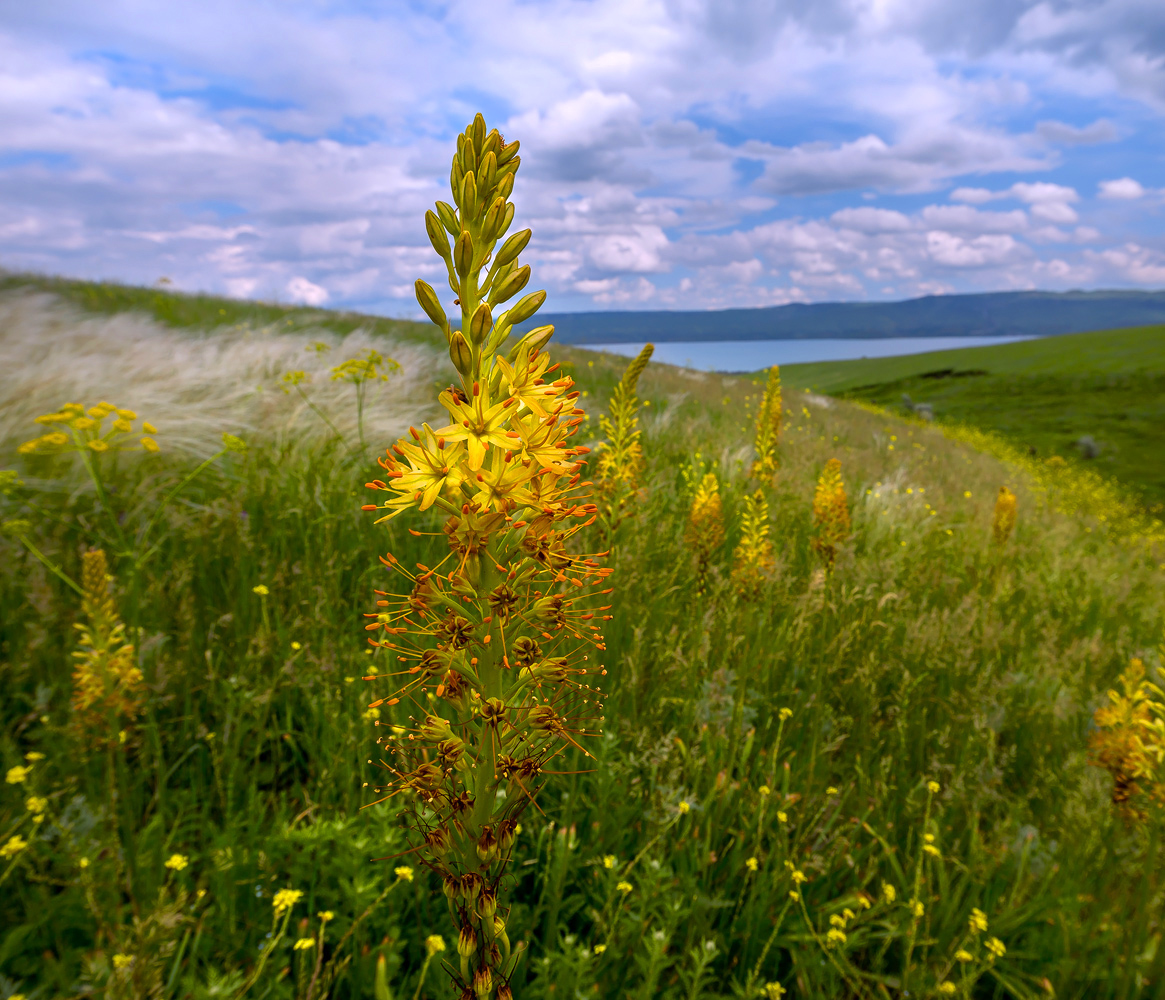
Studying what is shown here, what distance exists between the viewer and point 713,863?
9.05ft

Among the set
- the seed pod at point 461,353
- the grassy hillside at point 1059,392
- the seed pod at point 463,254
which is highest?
the seed pod at point 463,254

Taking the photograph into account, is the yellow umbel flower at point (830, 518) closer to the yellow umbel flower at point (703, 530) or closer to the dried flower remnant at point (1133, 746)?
the yellow umbel flower at point (703, 530)

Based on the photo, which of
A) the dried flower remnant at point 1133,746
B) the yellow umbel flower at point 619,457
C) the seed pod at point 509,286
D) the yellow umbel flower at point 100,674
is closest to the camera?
the seed pod at point 509,286

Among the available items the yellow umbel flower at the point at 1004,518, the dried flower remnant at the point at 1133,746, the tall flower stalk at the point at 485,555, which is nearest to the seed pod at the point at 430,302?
the tall flower stalk at the point at 485,555

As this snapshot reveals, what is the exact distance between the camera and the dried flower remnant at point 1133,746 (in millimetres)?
2809

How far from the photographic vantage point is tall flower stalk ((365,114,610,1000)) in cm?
130

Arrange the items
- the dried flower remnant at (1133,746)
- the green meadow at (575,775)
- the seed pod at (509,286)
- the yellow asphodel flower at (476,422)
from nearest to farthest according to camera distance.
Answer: the yellow asphodel flower at (476,422) < the seed pod at (509,286) < the green meadow at (575,775) < the dried flower remnant at (1133,746)

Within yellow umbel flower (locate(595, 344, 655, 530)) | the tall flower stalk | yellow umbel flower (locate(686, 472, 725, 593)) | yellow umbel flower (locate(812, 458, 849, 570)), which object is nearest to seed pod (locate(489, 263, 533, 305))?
the tall flower stalk

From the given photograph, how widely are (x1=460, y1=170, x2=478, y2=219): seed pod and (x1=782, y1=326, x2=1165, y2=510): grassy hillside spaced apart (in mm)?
26769

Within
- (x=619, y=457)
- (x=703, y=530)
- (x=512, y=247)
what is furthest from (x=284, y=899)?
(x=703, y=530)

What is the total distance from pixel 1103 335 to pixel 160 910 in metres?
86.6

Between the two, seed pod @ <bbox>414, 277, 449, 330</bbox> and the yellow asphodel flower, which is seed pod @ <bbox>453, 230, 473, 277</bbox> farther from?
the yellow asphodel flower

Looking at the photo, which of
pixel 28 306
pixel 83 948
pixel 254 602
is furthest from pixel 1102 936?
pixel 28 306

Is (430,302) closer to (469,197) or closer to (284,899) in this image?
(469,197)
